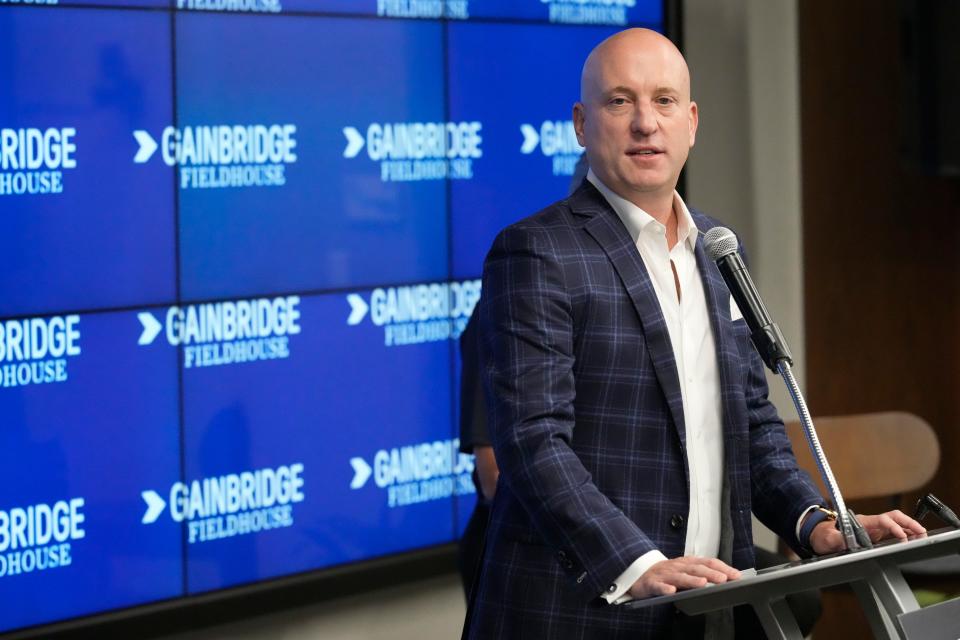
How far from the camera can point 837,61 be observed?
13.4ft

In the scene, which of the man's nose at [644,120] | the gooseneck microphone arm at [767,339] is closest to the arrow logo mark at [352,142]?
the man's nose at [644,120]

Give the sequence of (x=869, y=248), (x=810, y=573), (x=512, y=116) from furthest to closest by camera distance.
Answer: (x=869, y=248) < (x=512, y=116) < (x=810, y=573)

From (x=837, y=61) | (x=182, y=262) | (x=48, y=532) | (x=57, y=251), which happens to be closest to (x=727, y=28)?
(x=837, y=61)

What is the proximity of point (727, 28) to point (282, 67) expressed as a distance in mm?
1555

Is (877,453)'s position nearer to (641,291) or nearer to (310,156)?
(310,156)

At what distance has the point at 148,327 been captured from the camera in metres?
2.80

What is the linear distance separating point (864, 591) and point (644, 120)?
683mm

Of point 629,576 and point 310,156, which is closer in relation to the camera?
point 629,576

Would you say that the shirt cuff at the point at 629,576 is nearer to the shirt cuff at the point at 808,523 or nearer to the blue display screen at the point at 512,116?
the shirt cuff at the point at 808,523

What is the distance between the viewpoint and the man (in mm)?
1719

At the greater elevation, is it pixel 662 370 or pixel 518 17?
pixel 518 17

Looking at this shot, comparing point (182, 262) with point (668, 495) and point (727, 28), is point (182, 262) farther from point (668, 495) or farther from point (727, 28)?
point (727, 28)

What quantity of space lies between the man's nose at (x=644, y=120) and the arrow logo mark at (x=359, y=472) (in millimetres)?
1520

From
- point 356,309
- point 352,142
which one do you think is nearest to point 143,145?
point 352,142
